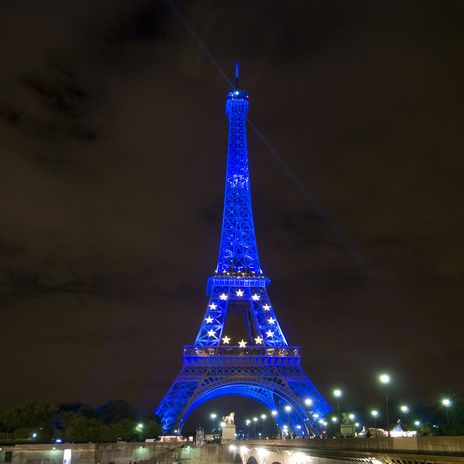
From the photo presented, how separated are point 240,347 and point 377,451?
65703 millimetres

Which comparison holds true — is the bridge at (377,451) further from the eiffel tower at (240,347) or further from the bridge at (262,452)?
the eiffel tower at (240,347)

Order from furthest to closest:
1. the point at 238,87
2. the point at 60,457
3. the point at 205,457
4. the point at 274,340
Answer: the point at 238,87 < the point at 274,340 < the point at 205,457 < the point at 60,457

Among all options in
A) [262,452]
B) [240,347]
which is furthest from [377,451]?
[240,347]

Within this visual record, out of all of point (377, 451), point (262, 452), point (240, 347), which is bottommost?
point (377, 451)

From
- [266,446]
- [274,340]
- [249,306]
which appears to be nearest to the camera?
[266,446]

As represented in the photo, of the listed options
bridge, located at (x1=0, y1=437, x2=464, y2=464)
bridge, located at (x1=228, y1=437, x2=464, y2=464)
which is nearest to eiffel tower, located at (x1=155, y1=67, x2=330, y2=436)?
bridge, located at (x1=0, y1=437, x2=464, y2=464)

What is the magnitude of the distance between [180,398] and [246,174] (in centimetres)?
4240

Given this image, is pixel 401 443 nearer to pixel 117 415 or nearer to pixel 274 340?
pixel 274 340

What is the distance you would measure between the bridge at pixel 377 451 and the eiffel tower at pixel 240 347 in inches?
1655

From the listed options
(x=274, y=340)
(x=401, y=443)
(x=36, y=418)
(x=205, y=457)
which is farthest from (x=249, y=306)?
(x=401, y=443)

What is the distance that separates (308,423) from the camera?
289 feet

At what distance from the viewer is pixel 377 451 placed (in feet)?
86.7

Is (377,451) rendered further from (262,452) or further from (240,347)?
(240,347)

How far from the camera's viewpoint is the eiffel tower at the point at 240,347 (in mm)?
87562
